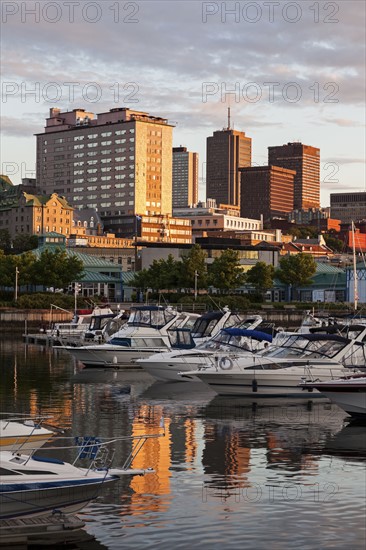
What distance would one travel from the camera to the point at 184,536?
2773cm

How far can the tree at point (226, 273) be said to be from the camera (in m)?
174

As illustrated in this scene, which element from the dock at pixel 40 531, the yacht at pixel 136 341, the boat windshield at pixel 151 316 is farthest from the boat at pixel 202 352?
the dock at pixel 40 531

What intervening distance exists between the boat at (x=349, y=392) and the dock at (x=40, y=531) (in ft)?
71.9

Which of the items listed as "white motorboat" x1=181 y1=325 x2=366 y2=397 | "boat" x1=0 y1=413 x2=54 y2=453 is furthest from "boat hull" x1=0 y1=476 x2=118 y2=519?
"white motorboat" x1=181 y1=325 x2=366 y2=397

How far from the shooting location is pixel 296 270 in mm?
189125

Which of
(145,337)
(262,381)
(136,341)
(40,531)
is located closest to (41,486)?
(40,531)

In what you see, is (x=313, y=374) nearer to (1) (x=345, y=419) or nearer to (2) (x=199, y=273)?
(1) (x=345, y=419)

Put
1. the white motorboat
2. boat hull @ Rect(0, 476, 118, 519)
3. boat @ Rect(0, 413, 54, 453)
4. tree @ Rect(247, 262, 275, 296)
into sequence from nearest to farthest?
boat hull @ Rect(0, 476, 118, 519), boat @ Rect(0, 413, 54, 453), the white motorboat, tree @ Rect(247, 262, 275, 296)

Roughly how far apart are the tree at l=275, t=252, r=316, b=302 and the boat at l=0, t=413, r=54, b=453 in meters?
161

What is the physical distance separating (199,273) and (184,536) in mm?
146975

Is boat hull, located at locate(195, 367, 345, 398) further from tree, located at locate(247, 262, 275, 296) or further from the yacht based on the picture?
tree, located at locate(247, 262, 275, 296)

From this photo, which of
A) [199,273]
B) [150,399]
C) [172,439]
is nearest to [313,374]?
[150,399]

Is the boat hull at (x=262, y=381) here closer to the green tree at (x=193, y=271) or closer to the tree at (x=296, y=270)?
the green tree at (x=193, y=271)

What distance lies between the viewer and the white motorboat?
2237 inches
